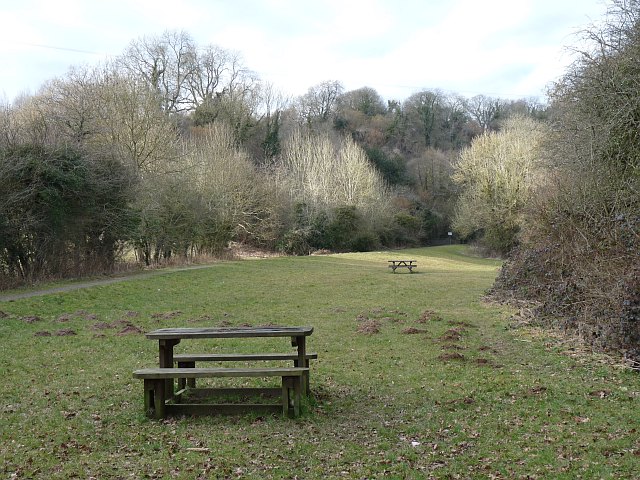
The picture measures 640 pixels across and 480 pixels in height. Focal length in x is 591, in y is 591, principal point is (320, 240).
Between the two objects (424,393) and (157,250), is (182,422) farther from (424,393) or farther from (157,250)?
(157,250)

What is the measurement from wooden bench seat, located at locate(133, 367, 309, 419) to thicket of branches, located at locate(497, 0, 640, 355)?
5.28 metres

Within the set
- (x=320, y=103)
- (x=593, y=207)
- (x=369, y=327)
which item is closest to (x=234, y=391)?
(x=369, y=327)

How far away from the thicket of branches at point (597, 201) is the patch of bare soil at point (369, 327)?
142 inches

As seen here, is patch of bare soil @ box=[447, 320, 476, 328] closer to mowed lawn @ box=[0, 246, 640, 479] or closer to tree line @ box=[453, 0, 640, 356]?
mowed lawn @ box=[0, 246, 640, 479]

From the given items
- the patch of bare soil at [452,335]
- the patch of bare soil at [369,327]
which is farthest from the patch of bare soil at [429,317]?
the patch of bare soil at [452,335]

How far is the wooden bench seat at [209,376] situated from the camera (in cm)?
609

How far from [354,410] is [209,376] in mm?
1749

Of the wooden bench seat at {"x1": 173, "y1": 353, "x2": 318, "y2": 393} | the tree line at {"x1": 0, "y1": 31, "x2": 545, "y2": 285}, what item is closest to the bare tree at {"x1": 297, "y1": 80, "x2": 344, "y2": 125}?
the tree line at {"x1": 0, "y1": 31, "x2": 545, "y2": 285}

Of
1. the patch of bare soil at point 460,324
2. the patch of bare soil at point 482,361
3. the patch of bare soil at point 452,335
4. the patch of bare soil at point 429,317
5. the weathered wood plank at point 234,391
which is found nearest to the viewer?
the weathered wood plank at point 234,391

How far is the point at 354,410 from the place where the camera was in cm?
672

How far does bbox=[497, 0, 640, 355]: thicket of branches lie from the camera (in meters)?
9.67

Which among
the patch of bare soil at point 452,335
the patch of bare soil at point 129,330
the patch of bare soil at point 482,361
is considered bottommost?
the patch of bare soil at point 452,335

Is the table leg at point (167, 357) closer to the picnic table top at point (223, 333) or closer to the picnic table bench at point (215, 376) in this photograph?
the picnic table bench at point (215, 376)

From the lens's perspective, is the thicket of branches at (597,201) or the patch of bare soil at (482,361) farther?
the thicket of branches at (597,201)
